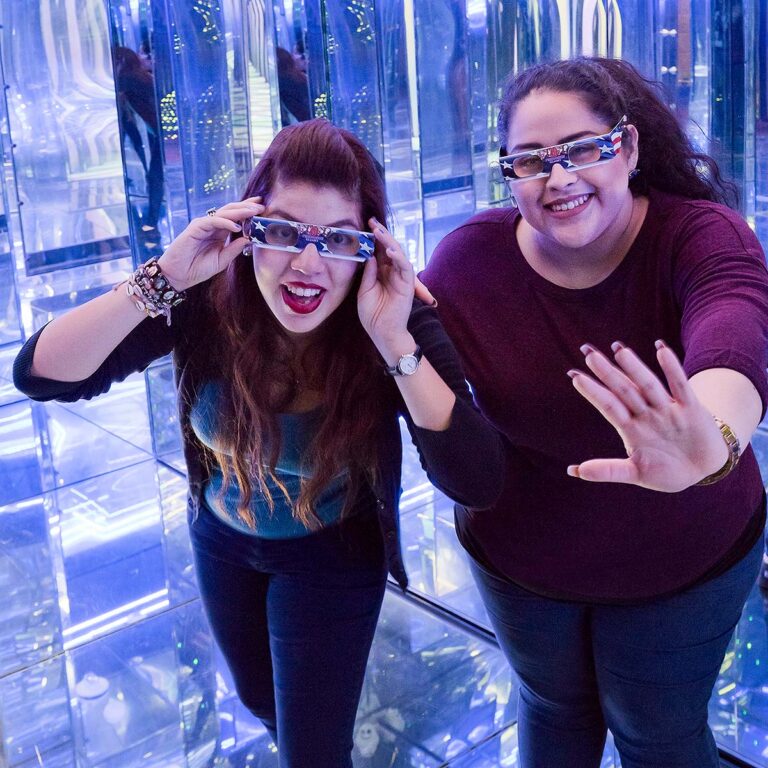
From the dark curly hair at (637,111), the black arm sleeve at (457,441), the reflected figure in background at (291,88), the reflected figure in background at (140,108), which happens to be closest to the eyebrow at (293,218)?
the black arm sleeve at (457,441)

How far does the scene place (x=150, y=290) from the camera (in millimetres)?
1630

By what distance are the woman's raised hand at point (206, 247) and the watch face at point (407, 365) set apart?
313 mm

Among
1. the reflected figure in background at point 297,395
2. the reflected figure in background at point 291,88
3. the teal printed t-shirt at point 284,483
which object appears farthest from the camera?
the reflected figure in background at point 291,88

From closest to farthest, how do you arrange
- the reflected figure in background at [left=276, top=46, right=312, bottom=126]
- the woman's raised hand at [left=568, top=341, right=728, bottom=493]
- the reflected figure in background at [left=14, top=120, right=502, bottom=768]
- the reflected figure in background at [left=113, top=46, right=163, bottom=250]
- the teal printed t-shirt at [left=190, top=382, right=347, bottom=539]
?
the woman's raised hand at [left=568, top=341, right=728, bottom=493] < the reflected figure in background at [left=14, top=120, right=502, bottom=768] < the teal printed t-shirt at [left=190, top=382, right=347, bottom=539] < the reflected figure in background at [left=276, top=46, right=312, bottom=126] < the reflected figure in background at [left=113, top=46, right=163, bottom=250]

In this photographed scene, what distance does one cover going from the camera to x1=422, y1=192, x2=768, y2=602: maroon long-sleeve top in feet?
4.96

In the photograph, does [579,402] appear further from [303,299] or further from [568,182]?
[303,299]

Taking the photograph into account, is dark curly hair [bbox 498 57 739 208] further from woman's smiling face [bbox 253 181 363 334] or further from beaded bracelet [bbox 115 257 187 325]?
beaded bracelet [bbox 115 257 187 325]

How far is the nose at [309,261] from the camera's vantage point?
63.0 inches

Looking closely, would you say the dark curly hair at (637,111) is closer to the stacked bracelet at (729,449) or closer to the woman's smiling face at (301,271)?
the woman's smiling face at (301,271)

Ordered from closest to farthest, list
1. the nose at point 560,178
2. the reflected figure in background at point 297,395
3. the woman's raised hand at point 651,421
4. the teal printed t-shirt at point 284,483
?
the woman's raised hand at point 651,421, the nose at point 560,178, the reflected figure in background at point 297,395, the teal printed t-shirt at point 284,483

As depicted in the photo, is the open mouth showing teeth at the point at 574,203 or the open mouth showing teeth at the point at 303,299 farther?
the open mouth showing teeth at the point at 303,299

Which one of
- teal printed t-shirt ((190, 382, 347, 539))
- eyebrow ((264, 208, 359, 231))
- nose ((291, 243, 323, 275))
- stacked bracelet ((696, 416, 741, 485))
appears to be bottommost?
teal printed t-shirt ((190, 382, 347, 539))

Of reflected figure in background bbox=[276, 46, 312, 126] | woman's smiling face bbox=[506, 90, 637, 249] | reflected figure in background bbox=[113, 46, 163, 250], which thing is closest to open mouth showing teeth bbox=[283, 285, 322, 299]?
woman's smiling face bbox=[506, 90, 637, 249]

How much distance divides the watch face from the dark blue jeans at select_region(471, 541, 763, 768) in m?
0.40
